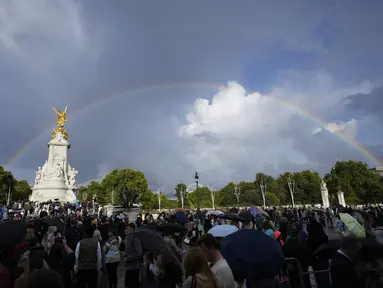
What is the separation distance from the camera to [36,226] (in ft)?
30.6

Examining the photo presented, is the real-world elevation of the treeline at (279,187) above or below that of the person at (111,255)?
above

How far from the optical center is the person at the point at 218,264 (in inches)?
132

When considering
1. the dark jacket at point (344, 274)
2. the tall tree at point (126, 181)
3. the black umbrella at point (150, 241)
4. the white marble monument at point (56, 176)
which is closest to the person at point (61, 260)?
the black umbrella at point (150, 241)

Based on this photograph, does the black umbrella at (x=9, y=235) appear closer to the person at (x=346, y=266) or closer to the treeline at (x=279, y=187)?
the person at (x=346, y=266)

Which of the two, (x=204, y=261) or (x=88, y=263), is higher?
(x=204, y=261)

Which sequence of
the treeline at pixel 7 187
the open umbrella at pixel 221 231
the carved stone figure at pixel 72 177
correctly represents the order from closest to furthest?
the open umbrella at pixel 221 231
the carved stone figure at pixel 72 177
the treeline at pixel 7 187

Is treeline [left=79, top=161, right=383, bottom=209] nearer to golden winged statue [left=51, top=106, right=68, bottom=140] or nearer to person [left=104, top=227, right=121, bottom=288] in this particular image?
golden winged statue [left=51, top=106, right=68, bottom=140]

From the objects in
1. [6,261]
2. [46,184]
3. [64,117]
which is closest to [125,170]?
[64,117]

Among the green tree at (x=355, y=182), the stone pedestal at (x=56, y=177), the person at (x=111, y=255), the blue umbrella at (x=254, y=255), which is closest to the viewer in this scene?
the blue umbrella at (x=254, y=255)

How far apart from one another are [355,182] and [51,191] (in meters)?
73.6

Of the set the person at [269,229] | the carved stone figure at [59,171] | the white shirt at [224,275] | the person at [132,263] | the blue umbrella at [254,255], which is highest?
the carved stone figure at [59,171]

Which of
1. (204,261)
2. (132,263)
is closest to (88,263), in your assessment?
(132,263)

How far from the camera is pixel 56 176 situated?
45.0m

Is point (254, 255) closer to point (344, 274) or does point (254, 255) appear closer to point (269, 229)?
point (344, 274)
